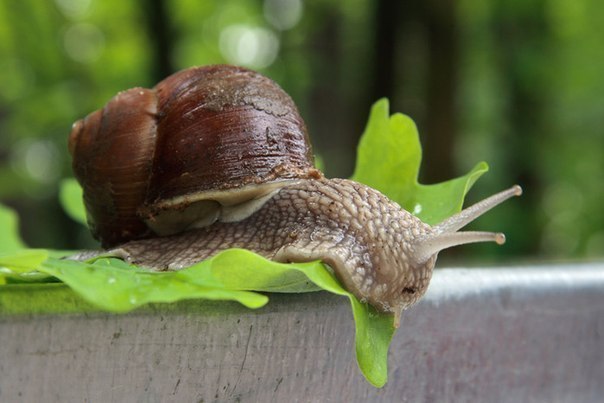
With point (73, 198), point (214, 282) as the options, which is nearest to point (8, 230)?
point (73, 198)

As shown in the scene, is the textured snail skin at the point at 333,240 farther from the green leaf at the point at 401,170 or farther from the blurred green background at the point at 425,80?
the blurred green background at the point at 425,80

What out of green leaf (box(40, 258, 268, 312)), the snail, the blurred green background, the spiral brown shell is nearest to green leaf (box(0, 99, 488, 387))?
green leaf (box(40, 258, 268, 312))

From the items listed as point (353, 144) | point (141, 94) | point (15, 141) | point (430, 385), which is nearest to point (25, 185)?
point (15, 141)

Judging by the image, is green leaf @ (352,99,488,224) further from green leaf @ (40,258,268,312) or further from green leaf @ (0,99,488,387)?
green leaf @ (40,258,268,312)

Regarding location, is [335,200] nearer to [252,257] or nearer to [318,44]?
[252,257]

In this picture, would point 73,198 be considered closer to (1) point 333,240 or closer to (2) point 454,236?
(1) point 333,240

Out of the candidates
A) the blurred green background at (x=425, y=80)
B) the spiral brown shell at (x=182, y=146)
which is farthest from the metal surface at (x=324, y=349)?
the blurred green background at (x=425, y=80)
